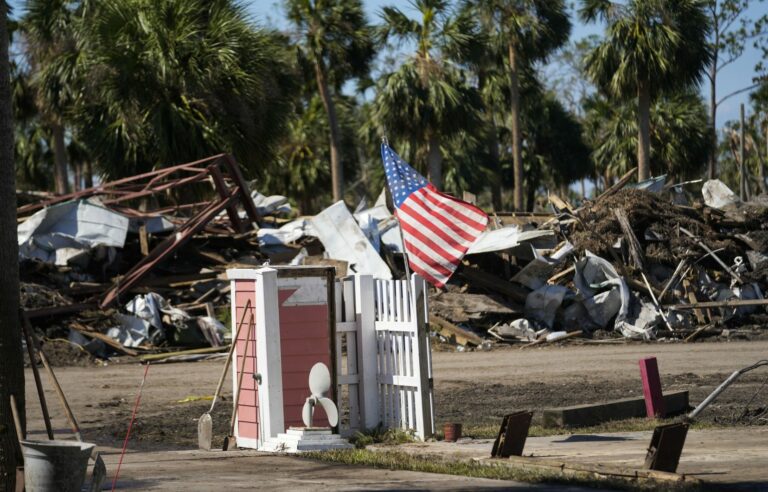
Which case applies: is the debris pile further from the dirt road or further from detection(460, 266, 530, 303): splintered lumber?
the dirt road

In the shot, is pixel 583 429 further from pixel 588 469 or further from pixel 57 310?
pixel 57 310

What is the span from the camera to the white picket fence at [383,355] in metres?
10.4

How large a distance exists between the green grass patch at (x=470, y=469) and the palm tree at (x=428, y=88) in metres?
27.4

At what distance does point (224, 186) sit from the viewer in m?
22.5

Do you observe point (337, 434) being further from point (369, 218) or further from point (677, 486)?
point (369, 218)

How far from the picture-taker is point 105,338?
67.3ft

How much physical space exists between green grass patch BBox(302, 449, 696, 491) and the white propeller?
15.5 inches

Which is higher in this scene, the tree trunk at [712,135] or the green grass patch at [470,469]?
the tree trunk at [712,135]

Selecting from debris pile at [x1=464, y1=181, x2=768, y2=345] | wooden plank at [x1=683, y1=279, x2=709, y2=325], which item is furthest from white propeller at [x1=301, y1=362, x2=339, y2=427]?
wooden plank at [x1=683, y1=279, x2=709, y2=325]

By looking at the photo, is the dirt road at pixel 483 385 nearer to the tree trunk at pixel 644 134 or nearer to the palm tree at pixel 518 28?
the tree trunk at pixel 644 134

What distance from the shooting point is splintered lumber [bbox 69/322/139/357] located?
20391mm

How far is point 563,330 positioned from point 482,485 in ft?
48.4

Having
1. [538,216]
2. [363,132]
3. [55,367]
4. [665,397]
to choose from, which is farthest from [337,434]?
[363,132]

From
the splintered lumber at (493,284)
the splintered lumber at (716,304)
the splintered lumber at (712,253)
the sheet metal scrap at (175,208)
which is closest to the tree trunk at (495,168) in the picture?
the splintered lumber at (712,253)
